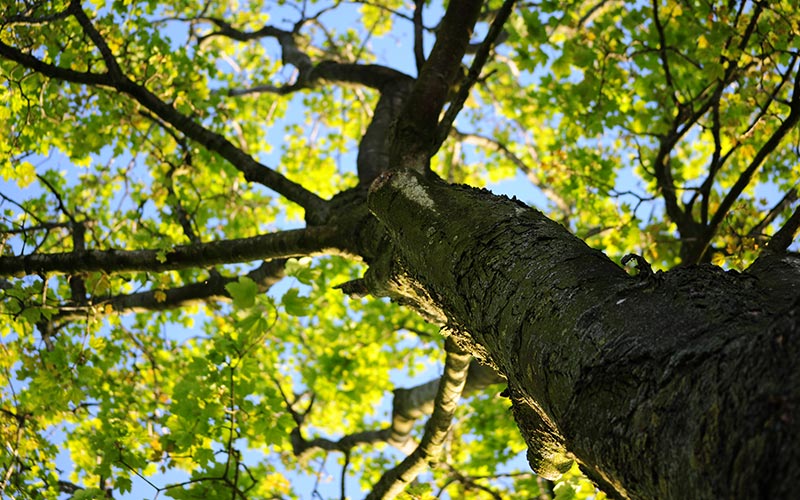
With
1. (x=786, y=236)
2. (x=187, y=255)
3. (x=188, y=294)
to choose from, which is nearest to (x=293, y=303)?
(x=187, y=255)

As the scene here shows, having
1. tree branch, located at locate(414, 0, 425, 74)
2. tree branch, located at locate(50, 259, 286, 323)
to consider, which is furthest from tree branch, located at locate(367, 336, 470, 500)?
tree branch, located at locate(414, 0, 425, 74)

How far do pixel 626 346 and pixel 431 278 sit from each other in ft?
3.16

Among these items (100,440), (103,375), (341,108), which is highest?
(341,108)

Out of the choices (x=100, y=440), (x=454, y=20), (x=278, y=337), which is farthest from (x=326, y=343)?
(x=454, y=20)

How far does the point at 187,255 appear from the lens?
3584mm

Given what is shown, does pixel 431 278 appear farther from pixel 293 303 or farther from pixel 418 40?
pixel 418 40

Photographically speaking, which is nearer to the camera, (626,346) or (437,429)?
(626,346)

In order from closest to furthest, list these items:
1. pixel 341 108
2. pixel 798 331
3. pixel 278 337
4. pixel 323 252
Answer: pixel 798 331
pixel 323 252
pixel 278 337
pixel 341 108

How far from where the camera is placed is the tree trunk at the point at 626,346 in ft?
3.00

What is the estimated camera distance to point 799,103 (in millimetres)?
3586

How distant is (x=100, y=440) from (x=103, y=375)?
2.24 meters

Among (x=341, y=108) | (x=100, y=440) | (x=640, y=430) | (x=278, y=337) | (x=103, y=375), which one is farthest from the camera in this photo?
(x=341, y=108)

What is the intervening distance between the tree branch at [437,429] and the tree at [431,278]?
0.8 inches

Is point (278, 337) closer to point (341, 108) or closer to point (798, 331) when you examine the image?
point (341, 108)
